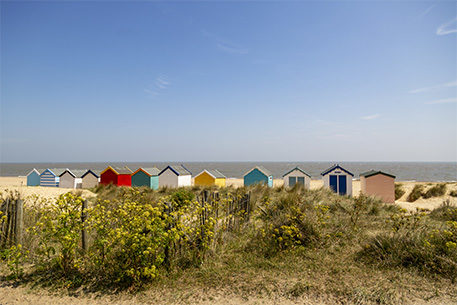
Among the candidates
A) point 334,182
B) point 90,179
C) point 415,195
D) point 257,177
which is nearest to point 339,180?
point 334,182

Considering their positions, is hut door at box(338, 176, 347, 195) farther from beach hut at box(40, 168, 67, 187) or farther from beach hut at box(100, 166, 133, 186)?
beach hut at box(40, 168, 67, 187)

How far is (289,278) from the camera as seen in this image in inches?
179

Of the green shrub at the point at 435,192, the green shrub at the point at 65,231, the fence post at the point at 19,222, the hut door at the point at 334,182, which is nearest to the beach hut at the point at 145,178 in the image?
the hut door at the point at 334,182

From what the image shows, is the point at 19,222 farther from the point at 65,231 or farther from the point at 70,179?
the point at 70,179

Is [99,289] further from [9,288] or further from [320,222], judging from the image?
[320,222]

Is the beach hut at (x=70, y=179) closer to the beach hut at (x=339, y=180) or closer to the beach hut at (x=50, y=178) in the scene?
the beach hut at (x=50, y=178)

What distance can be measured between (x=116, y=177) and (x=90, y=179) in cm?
326

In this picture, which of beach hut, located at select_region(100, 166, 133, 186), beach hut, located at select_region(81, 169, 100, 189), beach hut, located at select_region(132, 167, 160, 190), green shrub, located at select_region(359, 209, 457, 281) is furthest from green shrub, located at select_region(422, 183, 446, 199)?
beach hut, located at select_region(81, 169, 100, 189)

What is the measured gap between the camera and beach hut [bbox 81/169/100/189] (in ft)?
81.9

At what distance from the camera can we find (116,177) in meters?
23.9

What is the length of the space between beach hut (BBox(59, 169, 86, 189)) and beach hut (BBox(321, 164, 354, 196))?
22.2 m

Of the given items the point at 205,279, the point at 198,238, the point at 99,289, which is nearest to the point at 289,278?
the point at 205,279

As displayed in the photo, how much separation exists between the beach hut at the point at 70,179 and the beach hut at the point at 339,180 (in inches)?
874

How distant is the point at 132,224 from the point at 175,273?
1.23 metres
